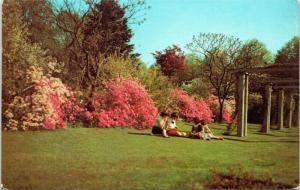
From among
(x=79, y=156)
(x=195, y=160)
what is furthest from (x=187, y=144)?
(x=79, y=156)

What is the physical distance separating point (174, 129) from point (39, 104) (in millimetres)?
2304

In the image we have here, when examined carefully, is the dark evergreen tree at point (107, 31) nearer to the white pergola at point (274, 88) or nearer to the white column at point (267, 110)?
the white pergola at point (274, 88)

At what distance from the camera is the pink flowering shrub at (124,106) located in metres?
9.59

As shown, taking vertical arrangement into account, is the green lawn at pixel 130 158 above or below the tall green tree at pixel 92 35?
below

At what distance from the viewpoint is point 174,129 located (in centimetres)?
973

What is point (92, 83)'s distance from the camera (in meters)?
9.60

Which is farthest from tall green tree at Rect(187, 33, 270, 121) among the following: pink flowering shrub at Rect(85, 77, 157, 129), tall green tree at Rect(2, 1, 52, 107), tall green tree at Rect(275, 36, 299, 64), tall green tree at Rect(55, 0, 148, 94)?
tall green tree at Rect(2, 1, 52, 107)

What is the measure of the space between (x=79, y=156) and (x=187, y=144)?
1.80 metres

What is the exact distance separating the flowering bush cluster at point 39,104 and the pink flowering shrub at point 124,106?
50 centimetres

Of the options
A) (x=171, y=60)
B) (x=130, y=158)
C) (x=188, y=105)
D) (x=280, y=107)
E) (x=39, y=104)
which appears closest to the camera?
(x=130, y=158)

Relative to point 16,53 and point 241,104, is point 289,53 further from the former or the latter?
point 16,53

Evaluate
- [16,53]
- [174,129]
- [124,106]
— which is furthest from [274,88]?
[16,53]

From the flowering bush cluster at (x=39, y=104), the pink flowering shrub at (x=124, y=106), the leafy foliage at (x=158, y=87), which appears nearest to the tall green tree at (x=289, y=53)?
the leafy foliage at (x=158, y=87)

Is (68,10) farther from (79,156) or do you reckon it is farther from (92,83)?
(79,156)
